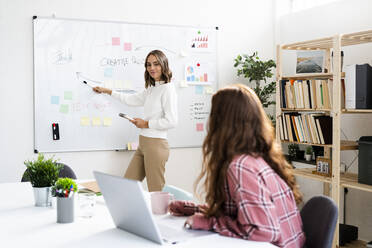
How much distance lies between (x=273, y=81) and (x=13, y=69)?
264 cm

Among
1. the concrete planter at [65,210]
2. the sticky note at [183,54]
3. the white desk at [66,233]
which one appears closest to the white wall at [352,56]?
the sticky note at [183,54]

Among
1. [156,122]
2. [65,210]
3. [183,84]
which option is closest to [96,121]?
[156,122]

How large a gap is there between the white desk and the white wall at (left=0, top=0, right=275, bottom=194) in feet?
6.39

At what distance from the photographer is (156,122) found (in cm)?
355

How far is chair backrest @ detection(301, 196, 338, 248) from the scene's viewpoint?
161 centimetres

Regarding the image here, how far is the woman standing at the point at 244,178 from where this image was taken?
1411 millimetres

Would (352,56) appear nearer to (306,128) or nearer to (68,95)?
(306,128)

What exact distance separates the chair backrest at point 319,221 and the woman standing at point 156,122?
6.33ft

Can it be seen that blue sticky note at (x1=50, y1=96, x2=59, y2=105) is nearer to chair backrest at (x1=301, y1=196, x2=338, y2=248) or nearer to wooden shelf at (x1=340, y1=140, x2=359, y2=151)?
wooden shelf at (x1=340, y1=140, x2=359, y2=151)

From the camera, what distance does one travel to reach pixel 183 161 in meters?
4.46

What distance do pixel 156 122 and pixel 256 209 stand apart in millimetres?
2226

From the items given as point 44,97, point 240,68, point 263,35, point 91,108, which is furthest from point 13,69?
point 263,35

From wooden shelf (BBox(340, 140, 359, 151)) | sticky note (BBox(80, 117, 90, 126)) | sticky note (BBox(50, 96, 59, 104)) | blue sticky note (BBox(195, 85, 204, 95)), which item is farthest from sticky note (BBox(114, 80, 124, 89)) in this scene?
wooden shelf (BBox(340, 140, 359, 151))

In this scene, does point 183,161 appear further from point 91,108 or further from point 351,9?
point 351,9
